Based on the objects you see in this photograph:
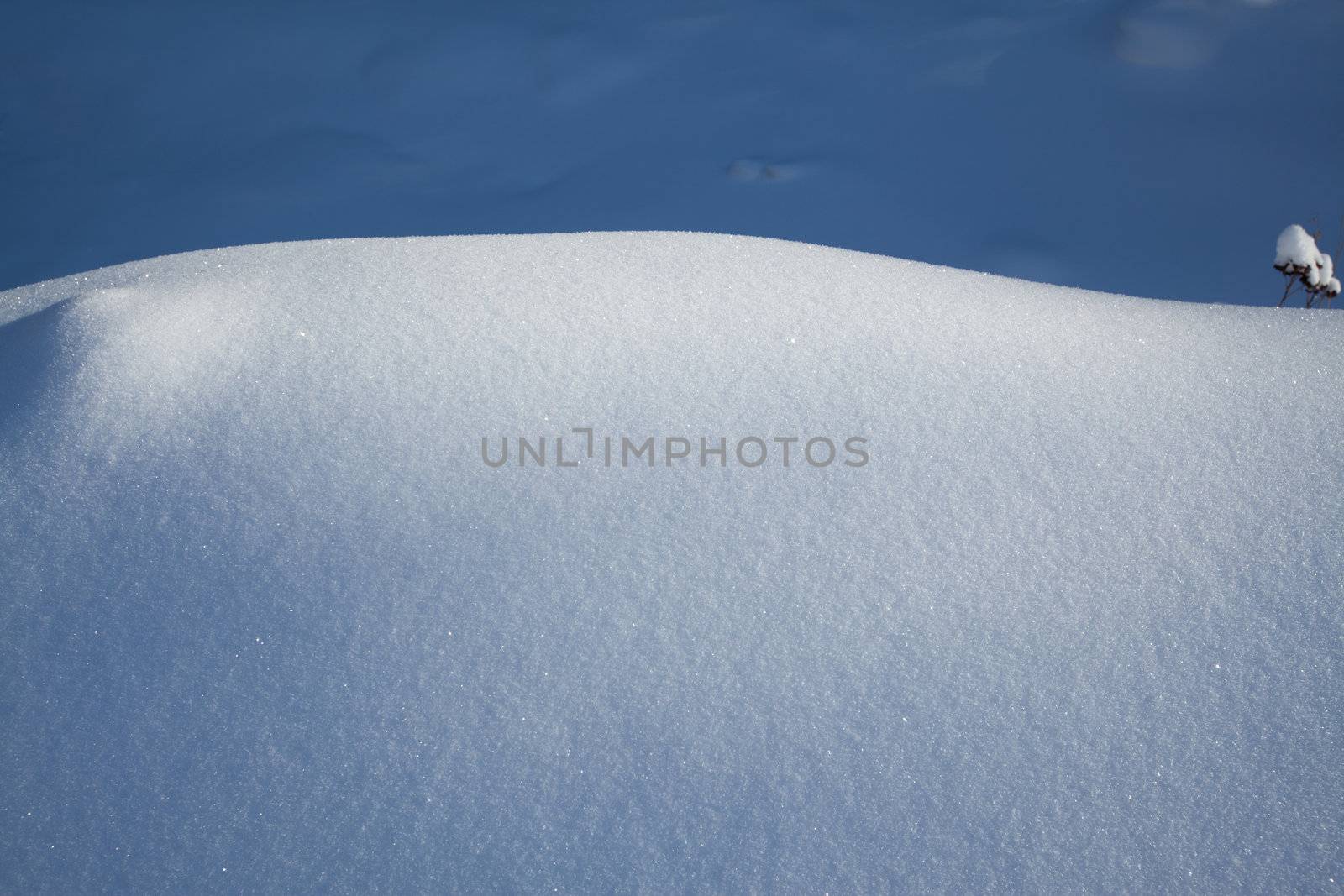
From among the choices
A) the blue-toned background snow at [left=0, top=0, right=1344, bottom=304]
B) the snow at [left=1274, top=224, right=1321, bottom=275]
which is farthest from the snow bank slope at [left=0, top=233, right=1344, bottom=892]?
the blue-toned background snow at [left=0, top=0, right=1344, bottom=304]

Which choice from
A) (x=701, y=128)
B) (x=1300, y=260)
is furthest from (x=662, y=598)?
(x=701, y=128)

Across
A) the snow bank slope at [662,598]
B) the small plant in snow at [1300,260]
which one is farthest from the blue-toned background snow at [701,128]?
the snow bank slope at [662,598]

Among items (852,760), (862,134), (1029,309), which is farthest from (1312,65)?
(852,760)

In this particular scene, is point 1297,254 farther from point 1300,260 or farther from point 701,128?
point 701,128

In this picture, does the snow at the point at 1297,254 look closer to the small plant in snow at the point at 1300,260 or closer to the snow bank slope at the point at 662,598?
the small plant in snow at the point at 1300,260

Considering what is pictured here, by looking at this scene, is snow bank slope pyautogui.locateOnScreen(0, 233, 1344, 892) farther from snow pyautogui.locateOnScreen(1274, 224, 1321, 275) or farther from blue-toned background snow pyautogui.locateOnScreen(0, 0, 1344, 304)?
blue-toned background snow pyautogui.locateOnScreen(0, 0, 1344, 304)

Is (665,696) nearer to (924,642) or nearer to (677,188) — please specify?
(924,642)
